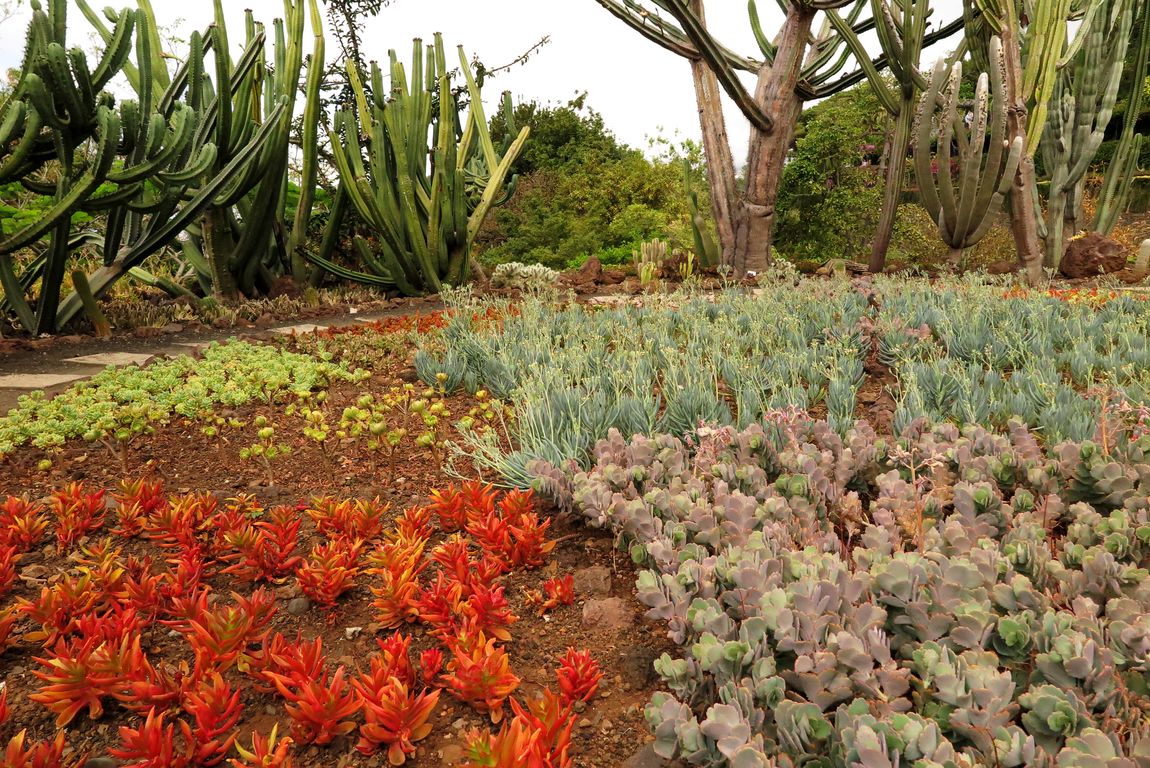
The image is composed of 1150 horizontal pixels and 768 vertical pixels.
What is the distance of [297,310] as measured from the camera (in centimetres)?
702

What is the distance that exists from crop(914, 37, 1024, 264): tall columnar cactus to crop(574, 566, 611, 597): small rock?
7230mm

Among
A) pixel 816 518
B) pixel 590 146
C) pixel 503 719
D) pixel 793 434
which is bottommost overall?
pixel 503 719

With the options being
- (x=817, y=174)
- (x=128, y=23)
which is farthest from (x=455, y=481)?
(x=817, y=174)

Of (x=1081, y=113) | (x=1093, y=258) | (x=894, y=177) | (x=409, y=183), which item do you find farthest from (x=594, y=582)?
(x=1081, y=113)

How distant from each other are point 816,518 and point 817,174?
1354 centimetres

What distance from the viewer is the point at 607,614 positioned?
1844 mm

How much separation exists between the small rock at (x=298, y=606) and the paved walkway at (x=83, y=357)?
2.94 meters

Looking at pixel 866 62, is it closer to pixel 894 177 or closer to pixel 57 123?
pixel 894 177

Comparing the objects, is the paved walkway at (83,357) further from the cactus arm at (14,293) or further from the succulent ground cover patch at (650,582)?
the succulent ground cover patch at (650,582)

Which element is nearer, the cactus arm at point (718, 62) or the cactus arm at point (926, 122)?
the cactus arm at point (926, 122)

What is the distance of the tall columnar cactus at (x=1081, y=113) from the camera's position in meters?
9.16

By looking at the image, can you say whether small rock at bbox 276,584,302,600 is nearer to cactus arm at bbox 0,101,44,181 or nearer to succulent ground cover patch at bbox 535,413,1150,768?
succulent ground cover patch at bbox 535,413,1150,768

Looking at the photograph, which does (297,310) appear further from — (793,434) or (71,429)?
(793,434)

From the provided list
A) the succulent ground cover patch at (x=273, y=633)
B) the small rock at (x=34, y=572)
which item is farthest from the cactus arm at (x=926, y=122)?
the small rock at (x=34, y=572)
